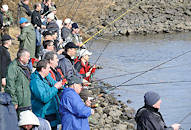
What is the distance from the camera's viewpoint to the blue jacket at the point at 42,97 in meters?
5.94

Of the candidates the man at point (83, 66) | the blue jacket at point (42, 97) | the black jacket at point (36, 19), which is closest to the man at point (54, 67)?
the blue jacket at point (42, 97)

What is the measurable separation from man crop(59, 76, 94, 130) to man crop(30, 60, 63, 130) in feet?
1.07

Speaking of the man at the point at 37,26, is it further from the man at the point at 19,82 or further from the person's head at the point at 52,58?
the person's head at the point at 52,58

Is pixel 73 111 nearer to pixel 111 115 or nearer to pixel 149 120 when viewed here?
pixel 149 120

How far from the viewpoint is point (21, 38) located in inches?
395

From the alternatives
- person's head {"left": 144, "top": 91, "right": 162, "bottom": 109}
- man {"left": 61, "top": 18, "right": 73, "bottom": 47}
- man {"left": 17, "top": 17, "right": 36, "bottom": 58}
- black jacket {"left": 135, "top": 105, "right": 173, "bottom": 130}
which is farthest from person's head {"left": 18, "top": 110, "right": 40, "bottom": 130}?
man {"left": 61, "top": 18, "right": 73, "bottom": 47}

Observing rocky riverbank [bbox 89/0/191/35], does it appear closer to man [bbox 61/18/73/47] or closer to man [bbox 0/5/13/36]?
man [bbox 0/5/13/36]

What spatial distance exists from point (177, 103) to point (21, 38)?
588cm

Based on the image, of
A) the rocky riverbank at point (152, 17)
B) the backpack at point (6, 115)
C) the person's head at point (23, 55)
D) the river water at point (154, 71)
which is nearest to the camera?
A: the backpack at point (6, 115)

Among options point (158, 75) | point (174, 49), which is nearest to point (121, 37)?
point (174, 49)

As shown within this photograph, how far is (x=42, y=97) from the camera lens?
5922mm

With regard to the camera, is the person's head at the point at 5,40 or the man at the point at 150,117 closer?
the man at the point at 150,117

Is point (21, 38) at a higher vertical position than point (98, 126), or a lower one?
higher

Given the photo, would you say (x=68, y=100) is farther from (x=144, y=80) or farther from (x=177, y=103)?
(x=144, y=80)
